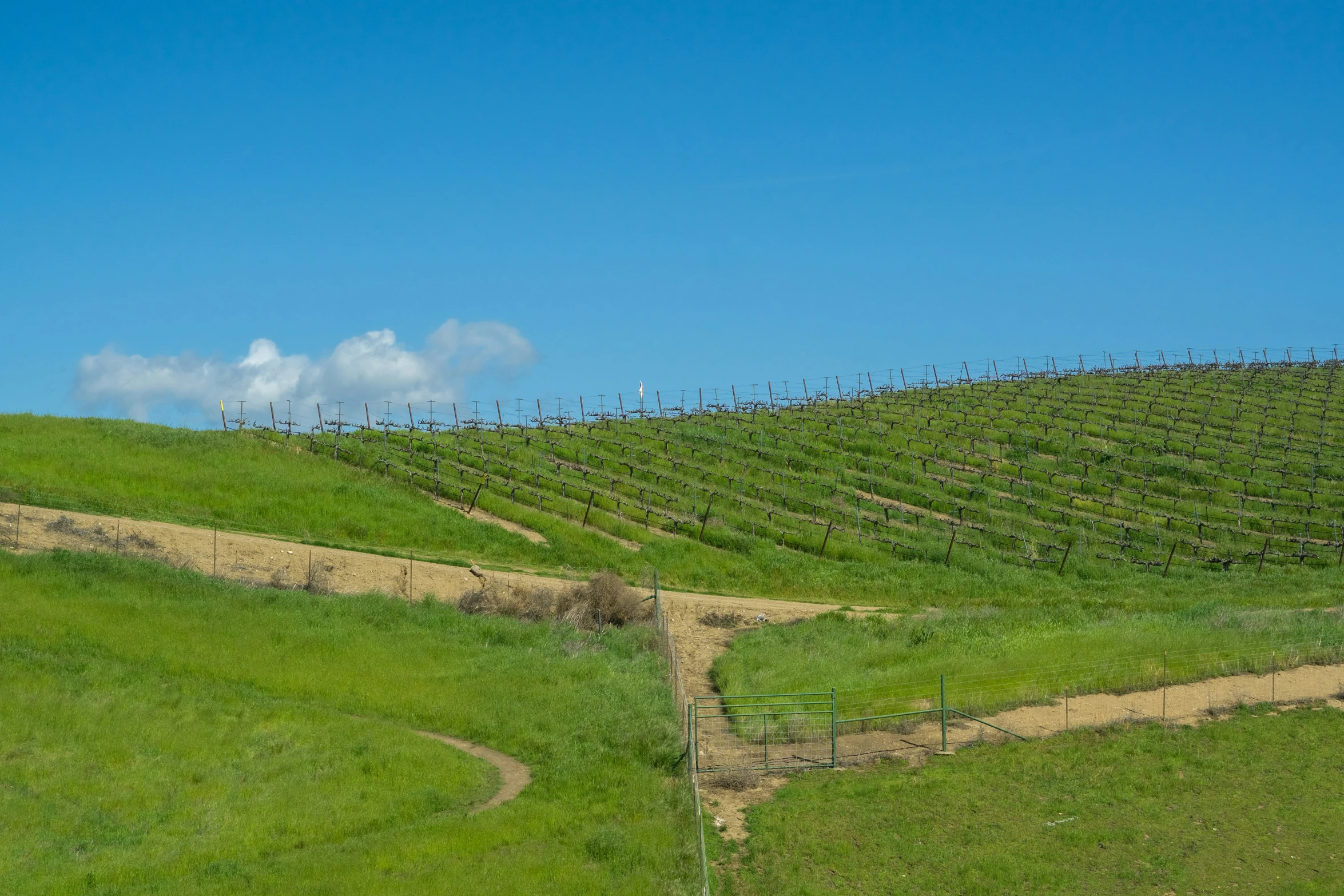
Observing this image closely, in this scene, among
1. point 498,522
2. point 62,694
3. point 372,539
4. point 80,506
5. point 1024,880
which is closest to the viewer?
point 1024,880

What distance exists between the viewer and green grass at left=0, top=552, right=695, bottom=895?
68.0 feet

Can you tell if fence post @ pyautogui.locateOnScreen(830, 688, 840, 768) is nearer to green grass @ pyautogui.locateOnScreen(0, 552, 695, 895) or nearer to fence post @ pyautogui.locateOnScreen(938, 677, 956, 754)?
fence post @ pyautogui.locateOnScreen(938, 677, 956, 754)

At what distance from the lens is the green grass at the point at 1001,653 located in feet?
105

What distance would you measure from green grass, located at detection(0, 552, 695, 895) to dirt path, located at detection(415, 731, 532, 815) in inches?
11.4

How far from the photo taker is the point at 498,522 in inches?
2235

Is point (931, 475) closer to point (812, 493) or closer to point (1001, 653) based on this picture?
point (812, 493)

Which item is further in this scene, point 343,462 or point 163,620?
point 343,462

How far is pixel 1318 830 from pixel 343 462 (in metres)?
50.4

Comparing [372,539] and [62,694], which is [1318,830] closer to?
[62,694]

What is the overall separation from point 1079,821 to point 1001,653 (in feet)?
40.6

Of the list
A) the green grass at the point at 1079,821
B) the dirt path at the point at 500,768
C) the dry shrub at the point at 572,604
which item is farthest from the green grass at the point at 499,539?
the green grass at the point at 1079,821

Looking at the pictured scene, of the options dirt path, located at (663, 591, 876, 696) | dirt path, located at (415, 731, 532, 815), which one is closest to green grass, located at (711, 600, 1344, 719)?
dirt path, located at (663, 591, 876, 696)

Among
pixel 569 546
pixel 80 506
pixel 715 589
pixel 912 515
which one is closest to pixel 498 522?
pixel 569 546

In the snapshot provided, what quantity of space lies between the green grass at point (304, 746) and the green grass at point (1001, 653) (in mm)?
4839
